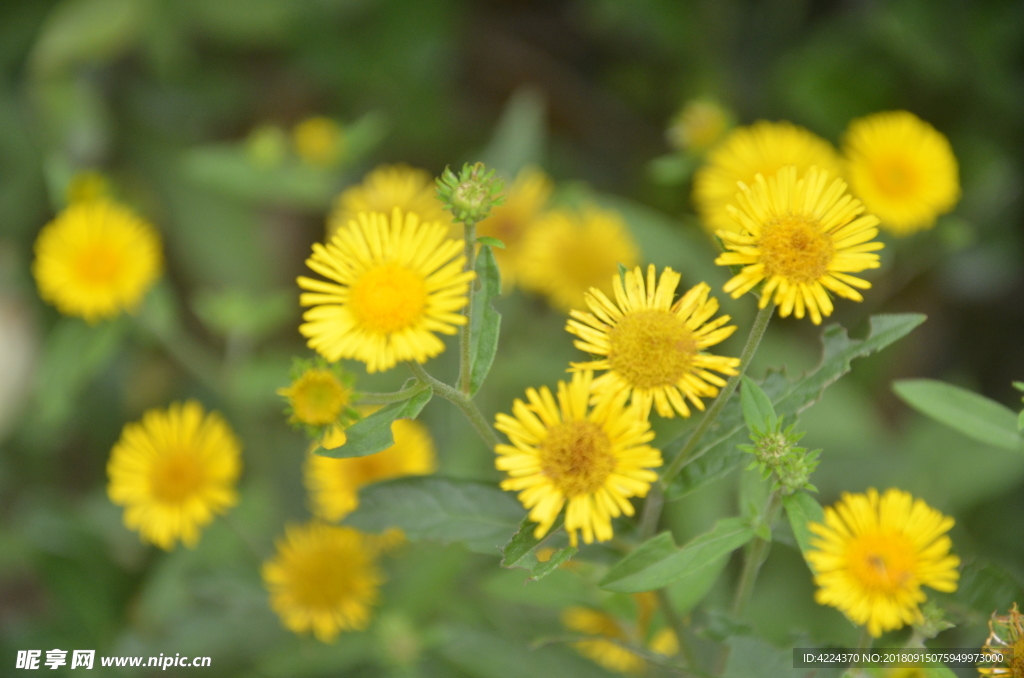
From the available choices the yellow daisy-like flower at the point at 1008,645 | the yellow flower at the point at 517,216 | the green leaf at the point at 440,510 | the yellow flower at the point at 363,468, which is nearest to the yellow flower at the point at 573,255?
the yellow flower at the point at 517,216

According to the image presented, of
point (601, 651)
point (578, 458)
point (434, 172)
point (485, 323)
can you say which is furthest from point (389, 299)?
point (434, 172)

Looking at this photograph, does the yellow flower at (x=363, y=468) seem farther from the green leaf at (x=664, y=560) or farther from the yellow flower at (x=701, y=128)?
the yellow flower at (x=701, y=128)

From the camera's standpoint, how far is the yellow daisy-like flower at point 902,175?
1.63 meters

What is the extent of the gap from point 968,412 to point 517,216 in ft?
3.79

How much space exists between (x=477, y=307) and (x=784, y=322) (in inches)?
56.5

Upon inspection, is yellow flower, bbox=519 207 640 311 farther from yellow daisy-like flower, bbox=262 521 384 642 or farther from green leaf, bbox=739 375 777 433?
green leaf, bbox=739 375 777 433

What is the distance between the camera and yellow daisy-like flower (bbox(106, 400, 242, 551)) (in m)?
1.55

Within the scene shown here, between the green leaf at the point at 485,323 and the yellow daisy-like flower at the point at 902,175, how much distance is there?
102 centimetres

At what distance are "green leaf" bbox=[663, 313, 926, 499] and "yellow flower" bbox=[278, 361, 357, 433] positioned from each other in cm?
43

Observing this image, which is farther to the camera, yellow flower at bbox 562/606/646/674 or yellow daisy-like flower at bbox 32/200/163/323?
yellow daisy-like flower at bbox 32/200/163/323

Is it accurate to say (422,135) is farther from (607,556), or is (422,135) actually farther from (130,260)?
(607,556)

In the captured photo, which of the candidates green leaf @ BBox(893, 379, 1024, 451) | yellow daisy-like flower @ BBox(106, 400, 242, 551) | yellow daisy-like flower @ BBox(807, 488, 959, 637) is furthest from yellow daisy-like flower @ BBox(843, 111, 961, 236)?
yellow daisy-like flower @ BBox(106, 400, 242, 551)

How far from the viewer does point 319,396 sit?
99 cm

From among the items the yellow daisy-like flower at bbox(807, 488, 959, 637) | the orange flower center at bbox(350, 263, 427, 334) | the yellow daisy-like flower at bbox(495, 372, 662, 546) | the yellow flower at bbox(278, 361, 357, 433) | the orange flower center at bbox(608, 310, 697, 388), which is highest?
the orange flower center at bbox(350, 263, 427, 334)
